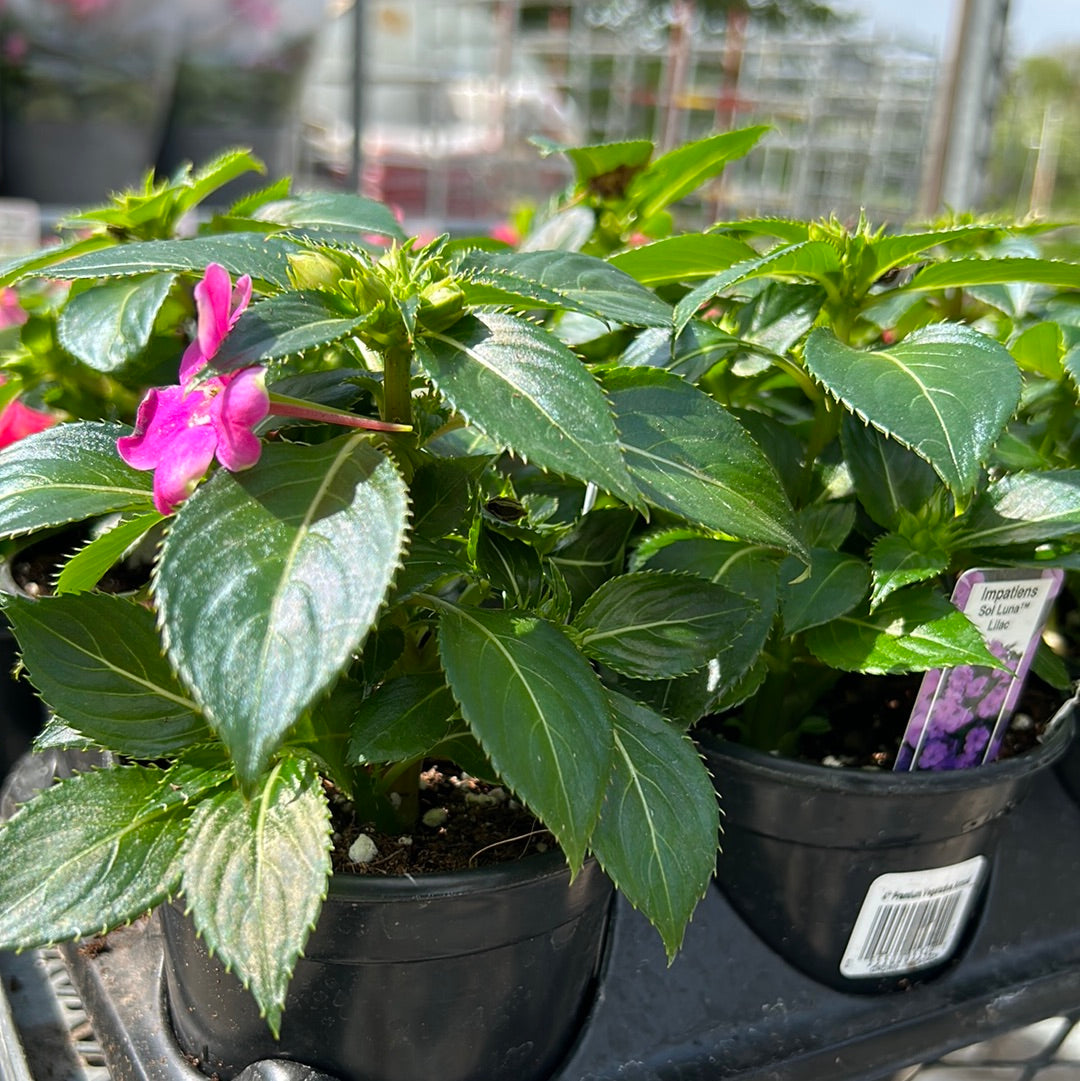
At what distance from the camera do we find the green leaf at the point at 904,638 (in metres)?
0.50

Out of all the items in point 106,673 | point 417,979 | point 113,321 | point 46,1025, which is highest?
point 113,321

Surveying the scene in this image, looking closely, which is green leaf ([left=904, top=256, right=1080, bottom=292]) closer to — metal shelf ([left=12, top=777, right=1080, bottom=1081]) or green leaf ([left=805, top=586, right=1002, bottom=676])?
green leaf ([left=805, top=586, right=1002, bottom=676])

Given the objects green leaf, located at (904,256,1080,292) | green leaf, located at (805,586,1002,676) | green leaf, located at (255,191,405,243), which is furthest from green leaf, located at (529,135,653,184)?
green leaf, located at (805,586,1002,676)

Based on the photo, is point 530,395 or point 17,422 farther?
point 17,422

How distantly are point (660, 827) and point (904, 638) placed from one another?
0.17 m

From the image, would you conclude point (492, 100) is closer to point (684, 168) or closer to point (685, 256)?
point (684, 168)

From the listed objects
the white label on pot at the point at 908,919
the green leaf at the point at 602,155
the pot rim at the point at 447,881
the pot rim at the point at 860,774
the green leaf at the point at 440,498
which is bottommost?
the white label on pot at the point at 908,919

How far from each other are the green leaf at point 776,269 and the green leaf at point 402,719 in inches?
7.3

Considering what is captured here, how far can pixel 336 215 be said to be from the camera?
0.65 metres

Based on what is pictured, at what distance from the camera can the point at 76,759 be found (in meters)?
0.60

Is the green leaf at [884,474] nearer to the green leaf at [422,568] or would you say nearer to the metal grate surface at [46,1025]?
the green leaf at [422,568]

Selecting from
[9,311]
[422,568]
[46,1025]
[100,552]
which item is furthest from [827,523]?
[9,311]

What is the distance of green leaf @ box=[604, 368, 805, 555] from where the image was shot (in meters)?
0.40

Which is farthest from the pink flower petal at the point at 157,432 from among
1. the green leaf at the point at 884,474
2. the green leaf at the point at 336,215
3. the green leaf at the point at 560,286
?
the green leaf at the point at 884,474
